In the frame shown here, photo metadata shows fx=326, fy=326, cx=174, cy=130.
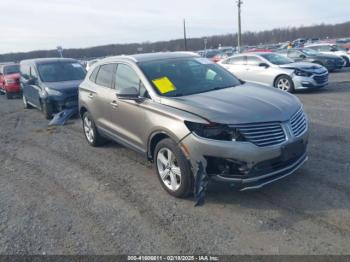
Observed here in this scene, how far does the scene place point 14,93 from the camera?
16.3m

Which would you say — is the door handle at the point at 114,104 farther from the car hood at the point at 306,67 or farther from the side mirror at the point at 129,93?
the car hood at the point at 306,67

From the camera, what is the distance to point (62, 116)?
31.6 feet

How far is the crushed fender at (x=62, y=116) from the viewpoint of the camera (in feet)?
30.7

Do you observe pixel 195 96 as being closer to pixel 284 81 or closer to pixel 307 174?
Result: pixel 307 174

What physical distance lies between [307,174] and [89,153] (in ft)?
13.0

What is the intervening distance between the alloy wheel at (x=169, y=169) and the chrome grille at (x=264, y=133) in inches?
37.5

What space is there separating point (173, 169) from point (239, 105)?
1131mm

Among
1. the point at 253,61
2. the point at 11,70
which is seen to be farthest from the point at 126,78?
the point at 11,70

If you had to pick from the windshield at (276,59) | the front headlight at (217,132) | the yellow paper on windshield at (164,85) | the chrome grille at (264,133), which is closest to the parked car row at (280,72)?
the windshield at (276,59)

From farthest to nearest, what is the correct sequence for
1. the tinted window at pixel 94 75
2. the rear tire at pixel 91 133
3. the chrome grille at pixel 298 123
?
the rear tire at pixel 91 133 < the tinted window at pixel 94 75 < the chrome grille at pixel 298 123

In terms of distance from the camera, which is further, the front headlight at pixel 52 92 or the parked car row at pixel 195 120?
the front headlight at pixel 52 92

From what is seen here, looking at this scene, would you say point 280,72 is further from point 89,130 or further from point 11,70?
point 11,70

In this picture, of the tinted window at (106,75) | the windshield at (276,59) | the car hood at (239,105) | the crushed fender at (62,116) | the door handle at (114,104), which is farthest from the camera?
the windshield at (276,59)

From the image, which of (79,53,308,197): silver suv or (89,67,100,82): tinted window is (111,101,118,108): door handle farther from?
(89,67,100,82): tinted window
